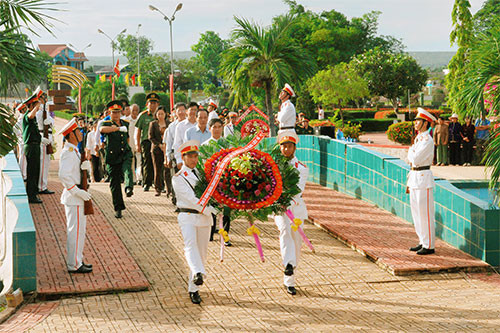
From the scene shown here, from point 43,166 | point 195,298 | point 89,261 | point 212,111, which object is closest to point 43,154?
point 43,166

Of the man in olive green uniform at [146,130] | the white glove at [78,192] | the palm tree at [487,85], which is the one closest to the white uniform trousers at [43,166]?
the man in olive green uniform at [146,130]

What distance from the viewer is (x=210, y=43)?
147000 mm

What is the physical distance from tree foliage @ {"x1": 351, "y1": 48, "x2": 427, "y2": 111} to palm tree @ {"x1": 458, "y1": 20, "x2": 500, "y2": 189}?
50.4m

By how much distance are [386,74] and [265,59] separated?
4266cm

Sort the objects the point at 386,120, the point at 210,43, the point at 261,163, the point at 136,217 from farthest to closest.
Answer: the point at 210,43, the point at 386,120, the point at 136,217, the point at 261,163

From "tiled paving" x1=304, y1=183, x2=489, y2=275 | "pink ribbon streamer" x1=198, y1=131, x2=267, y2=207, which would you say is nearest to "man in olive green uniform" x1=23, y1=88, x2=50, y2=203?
"tiled paving" x1=304, y1=183, x2=489, y2=275

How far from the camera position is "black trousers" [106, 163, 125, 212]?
1259 cm

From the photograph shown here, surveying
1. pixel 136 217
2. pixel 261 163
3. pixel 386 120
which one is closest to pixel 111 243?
pixel 136 217

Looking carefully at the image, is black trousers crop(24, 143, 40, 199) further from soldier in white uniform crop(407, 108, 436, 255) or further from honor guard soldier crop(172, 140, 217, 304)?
soldier in white uniform crop(407, 108, 436, 255)

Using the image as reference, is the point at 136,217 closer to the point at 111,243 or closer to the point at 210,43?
the point at 111,243

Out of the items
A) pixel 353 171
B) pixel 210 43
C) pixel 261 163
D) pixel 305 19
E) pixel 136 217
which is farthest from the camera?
pixel 210 43

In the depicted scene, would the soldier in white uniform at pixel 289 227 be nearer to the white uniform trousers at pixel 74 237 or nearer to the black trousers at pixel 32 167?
the white uniform trousers at pixel 74 237

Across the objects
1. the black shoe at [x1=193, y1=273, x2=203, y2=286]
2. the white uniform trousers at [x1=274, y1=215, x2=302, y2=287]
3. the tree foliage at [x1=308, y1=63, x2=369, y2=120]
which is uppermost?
the tree foliage at [x1=308, y1=63, x2=369, y2=120]

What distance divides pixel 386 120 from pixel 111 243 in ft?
133
